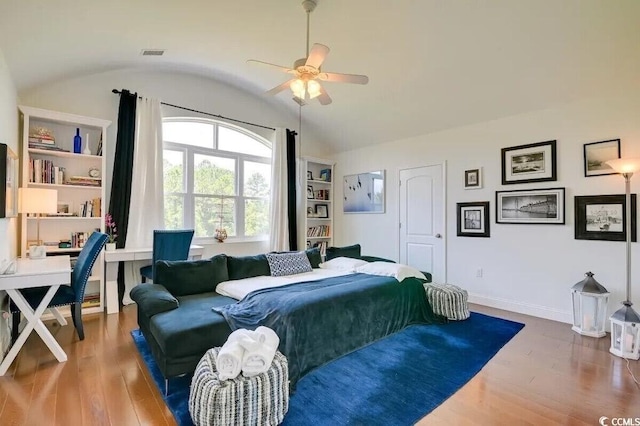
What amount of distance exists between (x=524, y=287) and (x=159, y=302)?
4070 mm

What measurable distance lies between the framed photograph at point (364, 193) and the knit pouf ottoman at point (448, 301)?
2184 millimetres

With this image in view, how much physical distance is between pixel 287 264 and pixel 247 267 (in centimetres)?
45

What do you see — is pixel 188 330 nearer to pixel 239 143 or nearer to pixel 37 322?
pixel 37 322

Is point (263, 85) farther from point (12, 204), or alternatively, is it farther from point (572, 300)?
point (572, 300)

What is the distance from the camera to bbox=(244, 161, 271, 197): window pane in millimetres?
5473

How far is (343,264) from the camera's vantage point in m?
3.78

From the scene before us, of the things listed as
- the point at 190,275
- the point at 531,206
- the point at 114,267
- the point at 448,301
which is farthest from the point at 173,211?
the point at 531,206

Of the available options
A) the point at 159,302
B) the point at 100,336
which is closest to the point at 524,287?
the point at 159,302

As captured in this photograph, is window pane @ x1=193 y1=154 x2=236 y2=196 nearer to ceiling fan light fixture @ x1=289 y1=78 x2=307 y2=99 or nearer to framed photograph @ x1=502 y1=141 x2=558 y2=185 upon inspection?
ceiling fan light fixture @ x1=289 y1=78 x2=307 y2=99

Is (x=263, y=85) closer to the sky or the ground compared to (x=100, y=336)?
closer to the sky

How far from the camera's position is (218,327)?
2.22 m

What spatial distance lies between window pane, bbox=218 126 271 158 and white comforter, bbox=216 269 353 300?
2759 mm

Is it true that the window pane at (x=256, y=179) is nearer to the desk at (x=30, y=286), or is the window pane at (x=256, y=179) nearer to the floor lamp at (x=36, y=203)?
Answer: the floor lamp at (x=36, y=203)

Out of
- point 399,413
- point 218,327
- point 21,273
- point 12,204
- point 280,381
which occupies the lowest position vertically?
point 399,413
